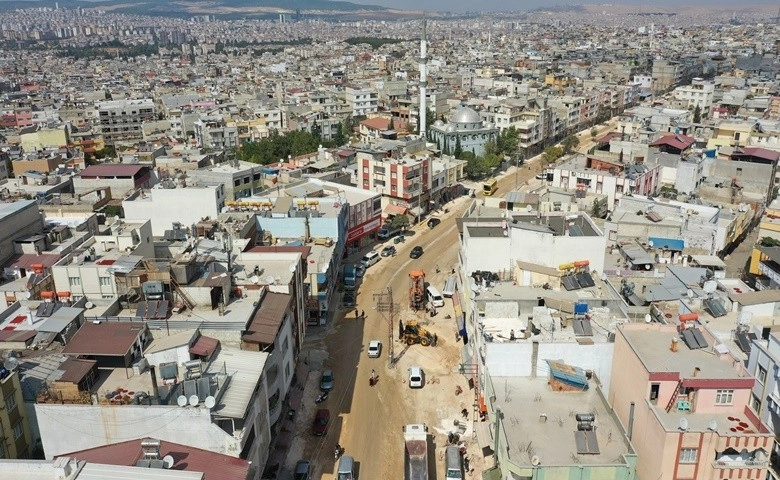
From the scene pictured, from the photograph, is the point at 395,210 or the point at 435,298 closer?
the point at 435,298

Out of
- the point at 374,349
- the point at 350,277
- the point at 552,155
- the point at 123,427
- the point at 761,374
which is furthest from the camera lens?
the point at 552,155

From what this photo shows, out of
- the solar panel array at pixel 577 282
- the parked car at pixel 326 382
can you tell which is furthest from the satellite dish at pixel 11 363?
the solar panel array at pixel 577 282

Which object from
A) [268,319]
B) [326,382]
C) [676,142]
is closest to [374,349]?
[326,382]

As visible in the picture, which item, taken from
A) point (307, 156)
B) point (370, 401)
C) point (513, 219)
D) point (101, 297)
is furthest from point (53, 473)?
point (307, 156)

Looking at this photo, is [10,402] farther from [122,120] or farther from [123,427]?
[122,120]

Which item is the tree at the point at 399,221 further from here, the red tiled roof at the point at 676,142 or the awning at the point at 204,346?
the awning at the point at 204,346

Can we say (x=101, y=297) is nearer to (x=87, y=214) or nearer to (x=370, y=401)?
(x=370, y=401)
